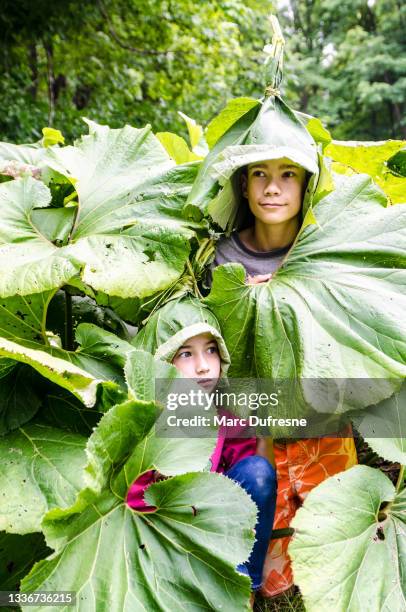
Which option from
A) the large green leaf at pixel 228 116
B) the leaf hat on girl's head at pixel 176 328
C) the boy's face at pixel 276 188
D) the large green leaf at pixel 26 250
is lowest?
the leaf hat on girl's head at pixel 176 328

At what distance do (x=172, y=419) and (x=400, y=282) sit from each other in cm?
66

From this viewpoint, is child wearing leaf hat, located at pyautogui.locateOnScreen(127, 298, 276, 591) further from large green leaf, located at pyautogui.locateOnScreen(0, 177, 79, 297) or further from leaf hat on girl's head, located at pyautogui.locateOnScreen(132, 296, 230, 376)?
large green leaf, located at pyautogui.locateOnScreen(0, 177, 79, 297)


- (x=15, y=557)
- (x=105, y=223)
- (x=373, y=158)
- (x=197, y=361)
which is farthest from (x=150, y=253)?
(x=373, y=158)

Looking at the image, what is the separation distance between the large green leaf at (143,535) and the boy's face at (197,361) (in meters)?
0.29

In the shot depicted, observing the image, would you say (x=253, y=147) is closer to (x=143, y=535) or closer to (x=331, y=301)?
(x=331, y=301)

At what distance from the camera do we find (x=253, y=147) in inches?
64.2

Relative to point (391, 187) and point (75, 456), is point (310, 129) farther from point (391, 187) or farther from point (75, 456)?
point (75, 456)

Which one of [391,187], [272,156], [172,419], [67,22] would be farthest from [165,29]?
[172,419]

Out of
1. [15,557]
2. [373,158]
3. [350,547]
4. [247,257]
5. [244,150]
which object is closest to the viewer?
[350,547]

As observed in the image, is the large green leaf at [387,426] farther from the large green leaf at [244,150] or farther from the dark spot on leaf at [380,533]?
the large green leaf at [244,150]

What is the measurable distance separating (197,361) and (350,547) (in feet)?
1.80

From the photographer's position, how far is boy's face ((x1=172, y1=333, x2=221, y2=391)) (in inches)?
61.3

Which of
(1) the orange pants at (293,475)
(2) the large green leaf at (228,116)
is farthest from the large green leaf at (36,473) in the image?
(2) the large green leaf at (228,116)

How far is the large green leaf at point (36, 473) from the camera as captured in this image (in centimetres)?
121
